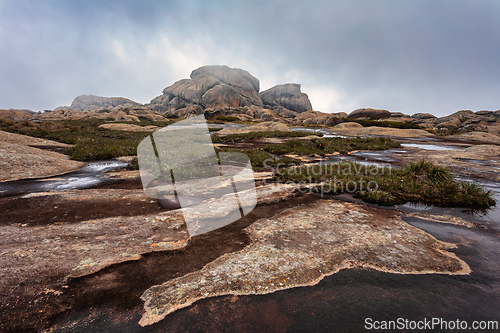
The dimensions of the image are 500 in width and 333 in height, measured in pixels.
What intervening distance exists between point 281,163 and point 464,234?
11.4 metres

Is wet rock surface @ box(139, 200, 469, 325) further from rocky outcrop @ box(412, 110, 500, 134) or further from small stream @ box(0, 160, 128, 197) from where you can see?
rocky outcrop @ box(412, 110, 500, 134)

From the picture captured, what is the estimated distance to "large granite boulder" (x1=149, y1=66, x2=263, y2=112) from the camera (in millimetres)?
157750

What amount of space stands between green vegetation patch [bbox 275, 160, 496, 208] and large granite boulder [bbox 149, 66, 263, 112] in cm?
15385

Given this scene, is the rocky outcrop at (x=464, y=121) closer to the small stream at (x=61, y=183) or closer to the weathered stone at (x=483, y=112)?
the weathered stone at (x=483, y=112)

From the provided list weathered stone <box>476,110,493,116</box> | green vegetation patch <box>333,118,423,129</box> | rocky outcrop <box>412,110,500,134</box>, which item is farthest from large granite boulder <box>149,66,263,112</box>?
weathered stone <box>476,110,493,116</box>

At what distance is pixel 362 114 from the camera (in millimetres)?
96938

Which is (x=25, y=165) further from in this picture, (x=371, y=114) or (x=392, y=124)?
(x=371, y=114)

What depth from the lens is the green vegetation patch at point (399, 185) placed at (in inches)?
344

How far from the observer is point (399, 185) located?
10.2 metres

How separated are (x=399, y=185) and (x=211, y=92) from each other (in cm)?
16150

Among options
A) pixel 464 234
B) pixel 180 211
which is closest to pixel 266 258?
pixel 180 211

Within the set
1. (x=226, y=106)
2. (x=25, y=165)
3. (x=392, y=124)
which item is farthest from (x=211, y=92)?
(x=25, y=165)

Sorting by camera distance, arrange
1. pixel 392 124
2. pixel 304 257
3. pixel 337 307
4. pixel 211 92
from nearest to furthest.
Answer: pixel 337 307 → pixel 304 257 → pixel 392 124 → pixel 211 92

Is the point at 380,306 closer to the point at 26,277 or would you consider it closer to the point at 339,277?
the point at 339,277
